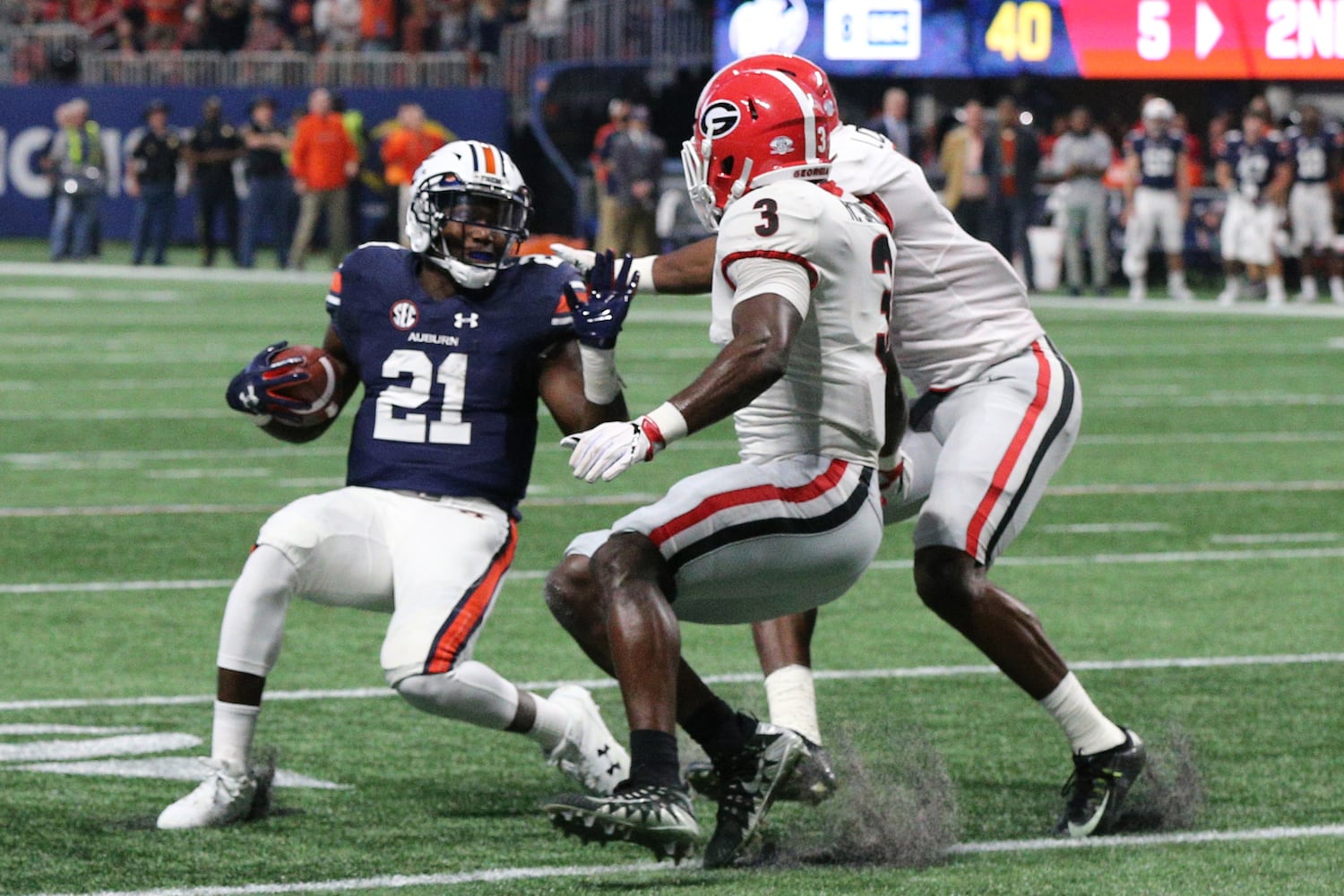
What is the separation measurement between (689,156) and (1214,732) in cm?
203

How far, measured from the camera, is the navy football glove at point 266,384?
487cm

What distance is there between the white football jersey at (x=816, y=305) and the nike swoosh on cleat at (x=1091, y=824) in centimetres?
85

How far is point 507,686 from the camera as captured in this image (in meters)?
4.72

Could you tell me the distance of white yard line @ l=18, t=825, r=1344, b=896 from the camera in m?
4.07

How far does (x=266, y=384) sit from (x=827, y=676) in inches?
76.3

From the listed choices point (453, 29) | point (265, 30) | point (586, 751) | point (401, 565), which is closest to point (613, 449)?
point (401, 565)

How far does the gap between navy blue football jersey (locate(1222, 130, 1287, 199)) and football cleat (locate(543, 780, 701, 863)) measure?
16.4 metres

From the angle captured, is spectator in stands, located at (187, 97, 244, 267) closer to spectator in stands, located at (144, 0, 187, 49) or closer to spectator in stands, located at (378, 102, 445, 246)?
spectator in stands, located at (378, 102, 445, 246)

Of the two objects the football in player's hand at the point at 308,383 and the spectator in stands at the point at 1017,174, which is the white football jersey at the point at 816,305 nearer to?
the football in player's hand at the point at 308,383

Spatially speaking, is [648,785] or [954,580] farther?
[954,580]

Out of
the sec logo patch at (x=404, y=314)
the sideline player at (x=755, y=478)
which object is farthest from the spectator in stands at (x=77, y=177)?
the sideline player at (x=755, y=478)

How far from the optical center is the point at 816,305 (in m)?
4.25

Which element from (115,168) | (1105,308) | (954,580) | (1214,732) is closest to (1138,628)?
(1214,732)

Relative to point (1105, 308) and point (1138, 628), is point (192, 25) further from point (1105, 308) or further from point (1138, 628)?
point (1138, 628)
